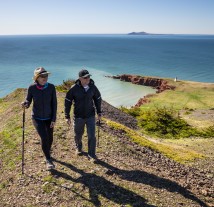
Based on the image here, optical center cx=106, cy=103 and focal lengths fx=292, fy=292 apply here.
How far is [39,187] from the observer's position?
28.9 ft

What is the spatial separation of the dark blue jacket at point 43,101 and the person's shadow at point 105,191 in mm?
1964

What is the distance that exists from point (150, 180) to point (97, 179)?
1989 millimetres

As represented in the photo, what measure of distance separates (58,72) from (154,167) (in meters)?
90.2

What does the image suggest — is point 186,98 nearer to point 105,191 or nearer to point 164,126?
point 164,126

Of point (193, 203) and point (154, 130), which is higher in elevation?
point (193, 203)

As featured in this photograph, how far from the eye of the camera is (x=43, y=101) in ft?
29.4

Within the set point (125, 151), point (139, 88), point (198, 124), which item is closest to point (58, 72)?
point (139, 88)

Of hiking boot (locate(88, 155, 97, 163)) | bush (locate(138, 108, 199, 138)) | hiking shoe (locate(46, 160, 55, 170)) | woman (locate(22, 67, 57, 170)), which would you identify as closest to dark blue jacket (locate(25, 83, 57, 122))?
woman (locate(22, 67, 57, 170))

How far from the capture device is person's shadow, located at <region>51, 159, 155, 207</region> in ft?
27.3

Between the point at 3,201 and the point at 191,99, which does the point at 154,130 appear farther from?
the point at 191,99

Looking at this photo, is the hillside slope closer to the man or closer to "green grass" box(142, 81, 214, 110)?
the man

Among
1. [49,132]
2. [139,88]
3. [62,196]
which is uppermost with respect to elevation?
[49,132]

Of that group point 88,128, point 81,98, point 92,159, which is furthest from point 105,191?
point 81,98

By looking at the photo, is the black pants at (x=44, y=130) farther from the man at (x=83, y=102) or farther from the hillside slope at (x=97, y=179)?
the hillside slope at (x=97, y=179)
